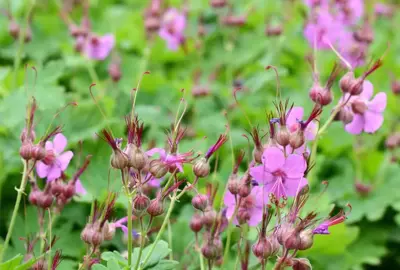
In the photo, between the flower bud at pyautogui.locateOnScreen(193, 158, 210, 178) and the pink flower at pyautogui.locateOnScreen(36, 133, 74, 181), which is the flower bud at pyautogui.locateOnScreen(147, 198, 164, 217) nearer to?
the flower bud at pyautogui.locateOnScreen(193, 158, 210, 178)

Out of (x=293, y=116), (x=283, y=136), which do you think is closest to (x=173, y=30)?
(x=293, y=116)

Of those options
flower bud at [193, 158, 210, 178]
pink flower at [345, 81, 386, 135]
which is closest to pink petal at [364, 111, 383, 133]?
pink flower at [345, 81, 386, 135]

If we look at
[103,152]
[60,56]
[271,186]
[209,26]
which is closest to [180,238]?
[103,152]

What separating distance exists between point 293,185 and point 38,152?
48 centimetres

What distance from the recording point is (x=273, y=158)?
49.7 inches

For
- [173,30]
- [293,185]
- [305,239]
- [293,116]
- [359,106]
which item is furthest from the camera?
[173,30]

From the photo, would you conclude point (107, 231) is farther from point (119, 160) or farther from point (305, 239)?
point (305, 239)

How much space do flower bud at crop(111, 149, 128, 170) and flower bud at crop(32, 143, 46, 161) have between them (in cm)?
23

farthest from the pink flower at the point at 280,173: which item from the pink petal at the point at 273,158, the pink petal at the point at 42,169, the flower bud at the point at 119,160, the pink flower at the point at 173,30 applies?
the pink flower at the point at 173,30

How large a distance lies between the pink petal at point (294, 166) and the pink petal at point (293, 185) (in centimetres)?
1

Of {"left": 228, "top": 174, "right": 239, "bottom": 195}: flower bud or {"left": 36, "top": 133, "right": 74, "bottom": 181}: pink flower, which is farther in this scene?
{"left": 36, "top": 133, "right": 74, "bottom": 181}: pink flower

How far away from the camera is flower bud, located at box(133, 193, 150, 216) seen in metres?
1.24

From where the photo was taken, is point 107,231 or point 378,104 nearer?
point 107,231

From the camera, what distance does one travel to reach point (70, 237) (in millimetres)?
1948
